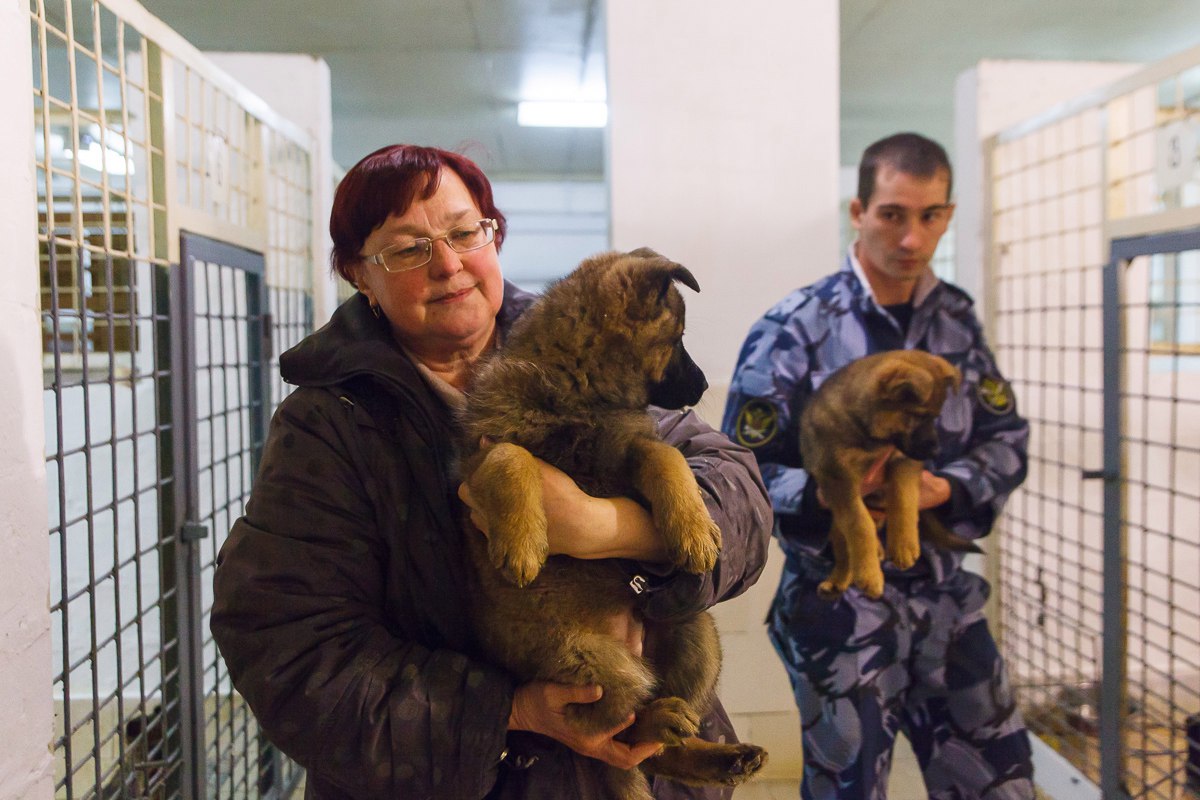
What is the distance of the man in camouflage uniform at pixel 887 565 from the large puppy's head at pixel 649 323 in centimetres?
81

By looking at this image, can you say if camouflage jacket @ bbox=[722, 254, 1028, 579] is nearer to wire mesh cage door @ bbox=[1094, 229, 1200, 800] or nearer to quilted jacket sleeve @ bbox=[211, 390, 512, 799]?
wire mesh cage door @ bbox=[1094, 229, 1200, 800]

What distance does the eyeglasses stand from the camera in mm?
1139

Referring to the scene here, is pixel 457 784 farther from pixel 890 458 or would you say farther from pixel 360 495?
pixel 890 458

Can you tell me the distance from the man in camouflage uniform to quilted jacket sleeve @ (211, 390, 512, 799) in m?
1.08

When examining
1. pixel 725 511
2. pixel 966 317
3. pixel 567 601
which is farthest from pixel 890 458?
pixel 567 601

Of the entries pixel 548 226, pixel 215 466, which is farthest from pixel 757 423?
pixel 215 466

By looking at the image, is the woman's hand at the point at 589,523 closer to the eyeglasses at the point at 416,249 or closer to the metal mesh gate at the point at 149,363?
the eyeglasses at the point at 416,249

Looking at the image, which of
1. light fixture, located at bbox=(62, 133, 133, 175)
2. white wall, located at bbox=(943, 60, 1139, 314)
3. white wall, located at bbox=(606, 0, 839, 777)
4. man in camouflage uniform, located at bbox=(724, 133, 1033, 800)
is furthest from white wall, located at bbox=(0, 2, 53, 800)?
white wall, located at bbox=(943, 60, 1139, 314)

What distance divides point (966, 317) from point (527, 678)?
1.63 meters

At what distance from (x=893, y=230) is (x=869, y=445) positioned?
1.87 ft

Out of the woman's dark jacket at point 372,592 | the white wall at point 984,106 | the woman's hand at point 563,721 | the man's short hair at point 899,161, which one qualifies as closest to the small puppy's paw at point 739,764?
the woman's hand at point 563,721

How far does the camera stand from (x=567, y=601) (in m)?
1.26

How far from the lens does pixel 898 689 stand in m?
2.07

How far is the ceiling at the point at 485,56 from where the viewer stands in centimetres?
181
